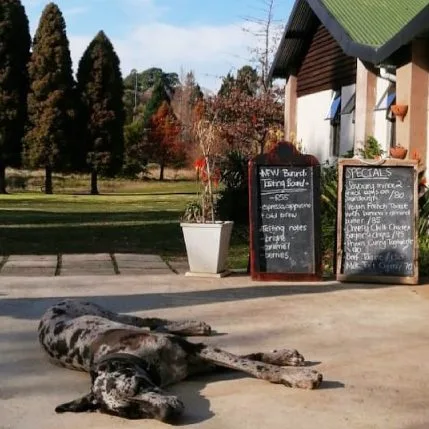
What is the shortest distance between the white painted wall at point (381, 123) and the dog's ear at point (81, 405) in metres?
9.99

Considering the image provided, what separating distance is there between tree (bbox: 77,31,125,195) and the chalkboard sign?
28011mm

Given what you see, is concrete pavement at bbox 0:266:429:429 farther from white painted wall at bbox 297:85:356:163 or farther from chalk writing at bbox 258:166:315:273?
white painted wall at bbox 297:85:356:163

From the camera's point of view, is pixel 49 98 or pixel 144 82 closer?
pixel 49 98

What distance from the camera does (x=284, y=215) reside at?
8.55 meters

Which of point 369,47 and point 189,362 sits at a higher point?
point 369,47

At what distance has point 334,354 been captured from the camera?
5312 millimetres

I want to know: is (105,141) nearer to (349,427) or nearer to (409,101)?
(409,101)

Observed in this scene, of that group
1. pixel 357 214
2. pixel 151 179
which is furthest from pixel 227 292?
pixel 151 179

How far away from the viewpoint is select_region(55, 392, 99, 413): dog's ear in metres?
4.00

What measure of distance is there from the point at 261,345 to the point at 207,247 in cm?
322

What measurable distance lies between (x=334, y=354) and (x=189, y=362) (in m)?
1.19

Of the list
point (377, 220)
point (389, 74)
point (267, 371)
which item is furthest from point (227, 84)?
point (267, 371)

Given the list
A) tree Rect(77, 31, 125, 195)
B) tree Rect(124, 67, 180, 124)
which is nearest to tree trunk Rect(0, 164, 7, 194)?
tree Rect(77, 31, 125, 195)

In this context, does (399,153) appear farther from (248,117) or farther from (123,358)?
(248,117)
